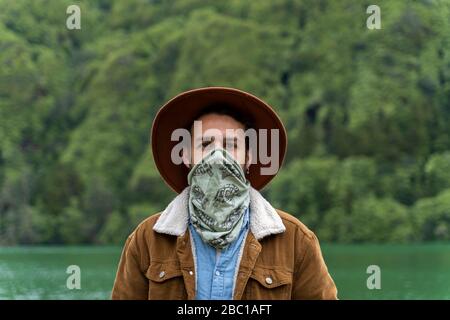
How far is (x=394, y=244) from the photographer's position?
83.8 m

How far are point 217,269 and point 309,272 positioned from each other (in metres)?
0.31

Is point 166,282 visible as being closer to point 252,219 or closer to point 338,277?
point 252,219

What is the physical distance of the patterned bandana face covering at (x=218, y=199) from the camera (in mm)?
2863

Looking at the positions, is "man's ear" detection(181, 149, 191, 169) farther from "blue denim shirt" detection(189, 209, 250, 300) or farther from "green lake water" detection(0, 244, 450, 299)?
"green lake water" detection(0, 244, 450, 299)

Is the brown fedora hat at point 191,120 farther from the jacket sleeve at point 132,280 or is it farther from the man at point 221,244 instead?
the jacket sleeve at point 132,280

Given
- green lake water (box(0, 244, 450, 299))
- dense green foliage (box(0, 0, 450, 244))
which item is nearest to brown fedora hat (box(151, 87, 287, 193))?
green lake water (box(0, 244, 450, 299))

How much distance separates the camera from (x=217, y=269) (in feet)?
9.62

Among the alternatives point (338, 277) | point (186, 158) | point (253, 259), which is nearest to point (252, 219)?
point (253, 259)

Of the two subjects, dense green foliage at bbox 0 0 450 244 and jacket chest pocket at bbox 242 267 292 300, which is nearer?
jacket chest pocket at bbox 242 267 292 300

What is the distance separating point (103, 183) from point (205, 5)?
3886cm

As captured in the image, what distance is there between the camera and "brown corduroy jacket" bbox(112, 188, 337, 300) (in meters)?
2.90

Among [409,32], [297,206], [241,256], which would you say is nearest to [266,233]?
[241,256]

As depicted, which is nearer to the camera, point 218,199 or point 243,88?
point 218,199
